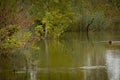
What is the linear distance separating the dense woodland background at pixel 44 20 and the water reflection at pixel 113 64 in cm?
438

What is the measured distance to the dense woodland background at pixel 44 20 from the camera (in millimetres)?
23438

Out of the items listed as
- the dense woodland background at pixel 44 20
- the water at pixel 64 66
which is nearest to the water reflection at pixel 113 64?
the water at pixel 64 66

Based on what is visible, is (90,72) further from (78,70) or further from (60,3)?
(60,3)

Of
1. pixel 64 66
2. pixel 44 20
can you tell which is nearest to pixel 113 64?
pixel 64 66

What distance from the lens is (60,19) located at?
1817 inches

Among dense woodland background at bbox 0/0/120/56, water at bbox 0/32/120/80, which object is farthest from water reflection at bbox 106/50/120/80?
dense woodland background at bbox 0/0/120/56

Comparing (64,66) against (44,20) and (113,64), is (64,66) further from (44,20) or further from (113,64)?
(44,20)

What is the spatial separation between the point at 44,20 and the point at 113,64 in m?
21.5

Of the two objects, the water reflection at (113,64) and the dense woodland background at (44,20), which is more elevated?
the dense woodland background at (44,20)

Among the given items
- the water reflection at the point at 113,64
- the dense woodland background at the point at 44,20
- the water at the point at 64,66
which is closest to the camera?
the water at the point at 64,66

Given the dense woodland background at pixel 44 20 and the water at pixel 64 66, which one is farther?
the dense woodland background at pixel 44 20

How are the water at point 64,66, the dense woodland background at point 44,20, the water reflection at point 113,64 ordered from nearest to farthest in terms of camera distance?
the water at point 64,66 → the water reflection at point 113,64 → the dense woodland background at point 44,20

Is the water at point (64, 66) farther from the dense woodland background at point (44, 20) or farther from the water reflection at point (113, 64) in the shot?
the dense woodland background at point (44, 20)

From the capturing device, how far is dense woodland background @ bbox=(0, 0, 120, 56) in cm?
2344
